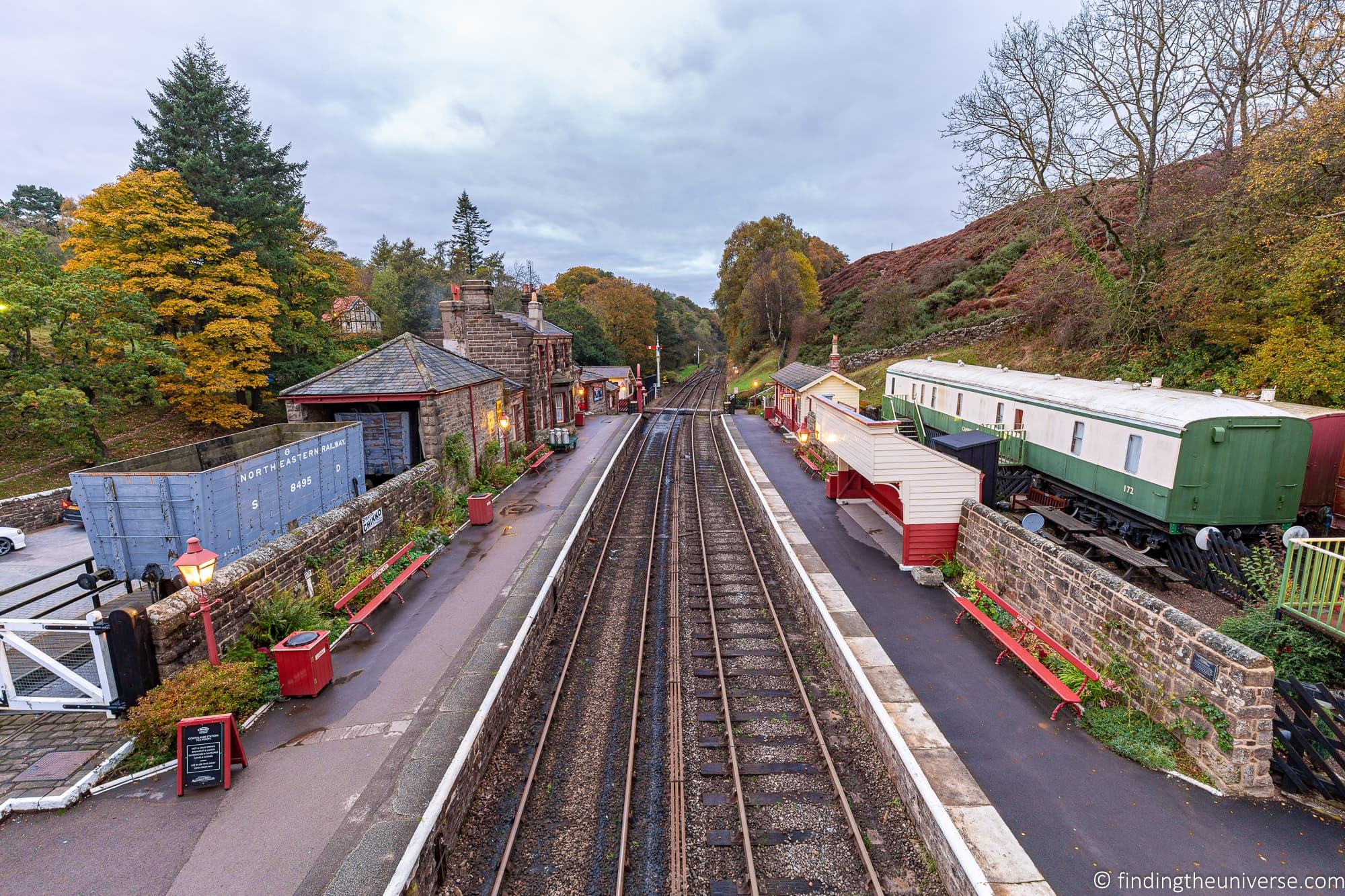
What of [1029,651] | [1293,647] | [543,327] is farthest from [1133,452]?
[543,327]

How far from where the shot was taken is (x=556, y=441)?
90.1 ft

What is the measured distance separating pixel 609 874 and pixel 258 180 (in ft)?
109

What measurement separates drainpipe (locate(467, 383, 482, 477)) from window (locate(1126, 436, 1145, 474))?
18.0m

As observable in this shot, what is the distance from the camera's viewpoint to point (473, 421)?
63.9ft

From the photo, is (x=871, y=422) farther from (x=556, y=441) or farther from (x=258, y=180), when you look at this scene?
(x=258, y=180)

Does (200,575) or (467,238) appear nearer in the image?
(200,575)

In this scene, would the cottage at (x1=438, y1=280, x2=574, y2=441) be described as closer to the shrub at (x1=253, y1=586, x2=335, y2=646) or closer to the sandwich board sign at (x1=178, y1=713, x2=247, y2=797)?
the shrub at (x1=253, y1=586, x2=335, y2=646)

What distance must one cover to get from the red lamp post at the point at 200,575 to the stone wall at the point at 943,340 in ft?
107

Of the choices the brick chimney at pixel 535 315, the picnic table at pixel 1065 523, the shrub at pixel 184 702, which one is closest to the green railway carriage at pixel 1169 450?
the picnic table at pixel 1065 523

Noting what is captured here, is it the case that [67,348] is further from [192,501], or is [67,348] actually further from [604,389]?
[604,389]

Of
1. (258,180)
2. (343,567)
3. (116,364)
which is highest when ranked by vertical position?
(258,180)

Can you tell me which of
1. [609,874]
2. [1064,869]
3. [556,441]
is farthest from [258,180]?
[1064,869]

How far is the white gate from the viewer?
6.82m

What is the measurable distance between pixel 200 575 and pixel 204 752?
2024 mm
